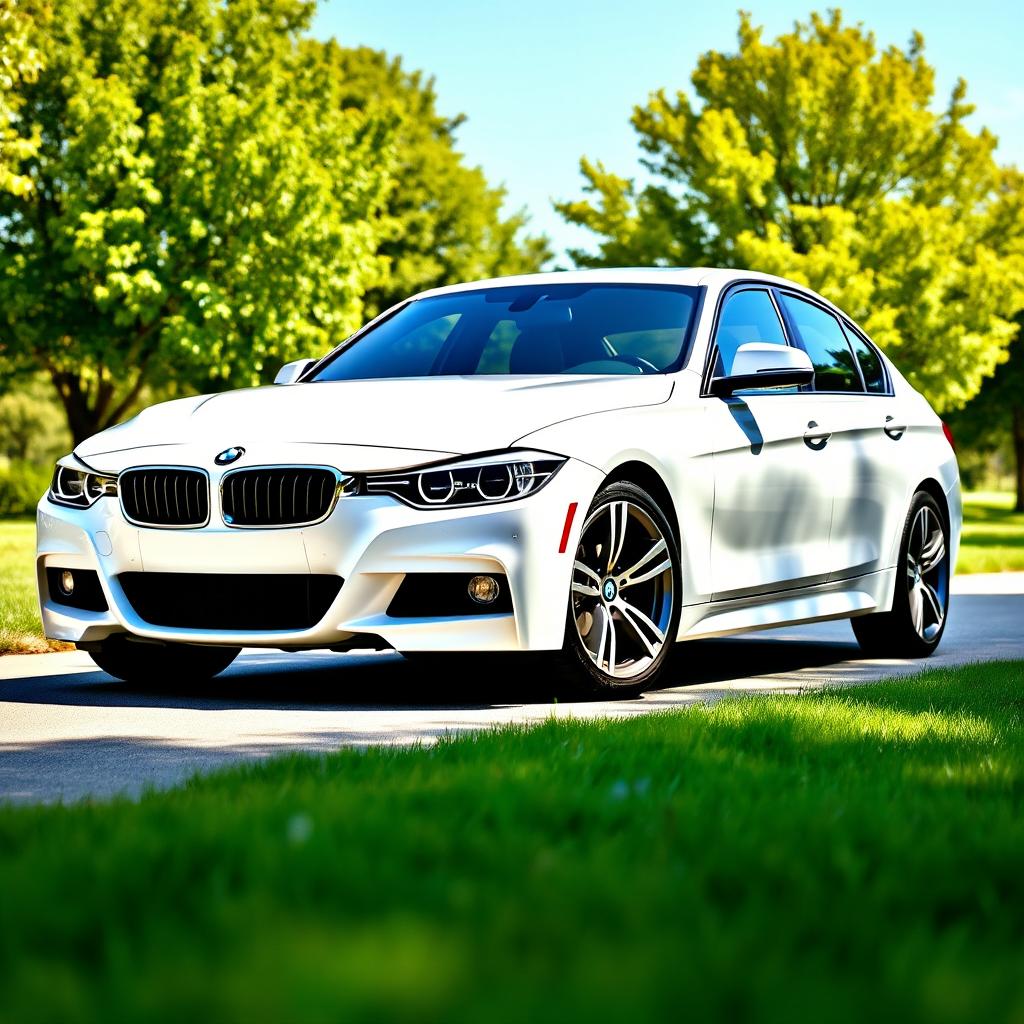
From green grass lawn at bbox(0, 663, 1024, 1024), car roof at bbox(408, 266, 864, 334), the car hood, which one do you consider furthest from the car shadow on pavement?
green grass lawn at bbox(0, 663, 1024, 1024)

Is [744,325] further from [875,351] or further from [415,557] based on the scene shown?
[415,557]

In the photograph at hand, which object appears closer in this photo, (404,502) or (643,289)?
(404,502)

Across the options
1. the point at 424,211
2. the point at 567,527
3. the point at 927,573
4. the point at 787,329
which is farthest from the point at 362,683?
the point at 424,211

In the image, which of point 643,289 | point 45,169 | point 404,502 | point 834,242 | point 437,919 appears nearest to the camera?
point 437,919

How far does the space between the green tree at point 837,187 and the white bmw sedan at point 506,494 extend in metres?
19.7

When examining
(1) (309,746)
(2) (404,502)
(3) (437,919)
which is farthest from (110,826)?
(2) (404,502)

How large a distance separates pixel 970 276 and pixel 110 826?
91.7 feet

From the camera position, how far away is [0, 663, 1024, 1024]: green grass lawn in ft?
7.33

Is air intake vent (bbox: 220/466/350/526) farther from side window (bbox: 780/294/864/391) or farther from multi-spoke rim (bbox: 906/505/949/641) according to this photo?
multi-spoke rim (bbox: 906/505/949/641)

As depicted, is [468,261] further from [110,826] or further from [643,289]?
Result: [110,826]

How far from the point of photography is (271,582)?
262 inches

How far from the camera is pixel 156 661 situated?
773cm

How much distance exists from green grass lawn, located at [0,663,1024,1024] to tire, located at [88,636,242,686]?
315cm

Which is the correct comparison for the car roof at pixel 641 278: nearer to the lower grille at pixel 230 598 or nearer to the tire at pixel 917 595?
the tire at pixel 917 595
